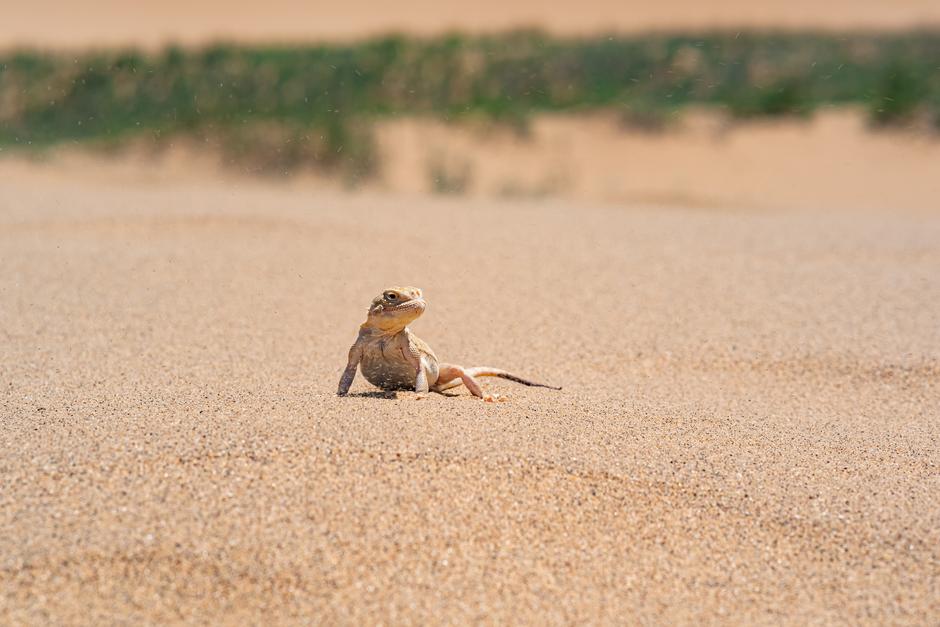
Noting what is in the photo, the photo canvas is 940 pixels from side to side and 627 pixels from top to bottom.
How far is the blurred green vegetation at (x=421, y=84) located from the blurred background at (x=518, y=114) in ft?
0.18

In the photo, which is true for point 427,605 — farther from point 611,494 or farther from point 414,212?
point 414,212

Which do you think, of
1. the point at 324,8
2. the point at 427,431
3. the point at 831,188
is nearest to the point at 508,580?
the point at 427,431

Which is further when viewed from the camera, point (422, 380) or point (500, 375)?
point (500, 375)

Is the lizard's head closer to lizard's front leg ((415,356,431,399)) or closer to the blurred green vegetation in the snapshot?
lizard's front leg ((415,356,431,399))

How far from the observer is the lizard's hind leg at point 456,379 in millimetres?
4328

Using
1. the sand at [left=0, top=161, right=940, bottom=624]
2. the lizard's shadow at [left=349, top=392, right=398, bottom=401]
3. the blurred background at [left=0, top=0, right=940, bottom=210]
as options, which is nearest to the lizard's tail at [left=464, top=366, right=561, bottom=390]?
the sand at [left=0, top=161, right=940, bottom=624]

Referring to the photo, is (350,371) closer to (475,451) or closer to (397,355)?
(397,355)

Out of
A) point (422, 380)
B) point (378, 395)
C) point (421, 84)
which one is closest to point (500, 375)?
point (422, 380)

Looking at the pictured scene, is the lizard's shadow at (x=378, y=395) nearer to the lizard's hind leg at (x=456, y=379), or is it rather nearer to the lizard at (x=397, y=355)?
the lizard at (x=397, y=355)

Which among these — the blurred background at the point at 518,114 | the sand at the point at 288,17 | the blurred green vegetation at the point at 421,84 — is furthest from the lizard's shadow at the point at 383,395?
the sand at the point at 288,17

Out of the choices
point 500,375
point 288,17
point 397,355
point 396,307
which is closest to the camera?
point 396,307

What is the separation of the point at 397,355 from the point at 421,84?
613 inches

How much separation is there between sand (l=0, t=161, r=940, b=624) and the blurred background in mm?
5971

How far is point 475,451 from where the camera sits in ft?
11.7
